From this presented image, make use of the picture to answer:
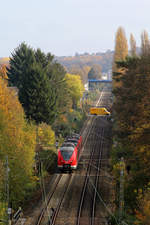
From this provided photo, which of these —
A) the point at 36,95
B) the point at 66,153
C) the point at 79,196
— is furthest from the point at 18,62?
the point at 79,196

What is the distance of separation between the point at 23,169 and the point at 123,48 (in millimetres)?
48507

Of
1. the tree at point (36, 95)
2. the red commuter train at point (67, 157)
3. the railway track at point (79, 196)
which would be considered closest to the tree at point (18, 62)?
the tree at point (36, 95)

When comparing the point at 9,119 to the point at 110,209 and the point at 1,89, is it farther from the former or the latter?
the point at 110,209

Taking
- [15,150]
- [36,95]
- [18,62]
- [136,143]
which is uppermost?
[18,62]

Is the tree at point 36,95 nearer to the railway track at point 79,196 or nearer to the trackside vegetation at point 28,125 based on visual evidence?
the trackside vegetation at point 28,125

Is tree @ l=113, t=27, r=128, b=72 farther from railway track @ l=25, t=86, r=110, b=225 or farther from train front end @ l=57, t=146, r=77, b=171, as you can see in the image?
train front end @ l=57, t=146, r=77, b=171

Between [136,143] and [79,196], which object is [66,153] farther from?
[136,143]

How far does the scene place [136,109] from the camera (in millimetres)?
25031

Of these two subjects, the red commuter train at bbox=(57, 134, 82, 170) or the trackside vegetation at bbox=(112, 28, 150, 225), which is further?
the red commuter train at bbox=(57, 134, 82, 170)

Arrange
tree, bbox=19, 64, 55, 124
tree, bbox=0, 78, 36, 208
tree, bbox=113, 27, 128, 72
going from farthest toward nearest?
tree, bbox=113, 27, 128, 72, tree, bbox=19, 64, 55, 124, tree, bbox=0, 78, 36, 208

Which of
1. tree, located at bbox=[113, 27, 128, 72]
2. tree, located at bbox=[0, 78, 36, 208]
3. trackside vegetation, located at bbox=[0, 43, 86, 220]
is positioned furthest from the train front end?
tree, located at bbox=[113, 27, 128, 72]

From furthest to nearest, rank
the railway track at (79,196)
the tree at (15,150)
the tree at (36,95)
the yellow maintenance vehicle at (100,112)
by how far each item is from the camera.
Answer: the yellow maintenance vehicle at (100,112), the tree at (36,95), the tree at (15,150), the railway track at (79,196)

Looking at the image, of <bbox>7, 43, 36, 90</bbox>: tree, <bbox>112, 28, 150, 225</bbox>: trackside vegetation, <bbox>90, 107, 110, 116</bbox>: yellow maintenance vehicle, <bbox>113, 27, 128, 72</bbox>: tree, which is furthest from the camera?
<bbox>113, 27, 128, 72</bbox>: tree

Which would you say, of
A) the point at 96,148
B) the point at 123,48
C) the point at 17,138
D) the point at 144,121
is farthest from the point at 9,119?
the point at 123,48
